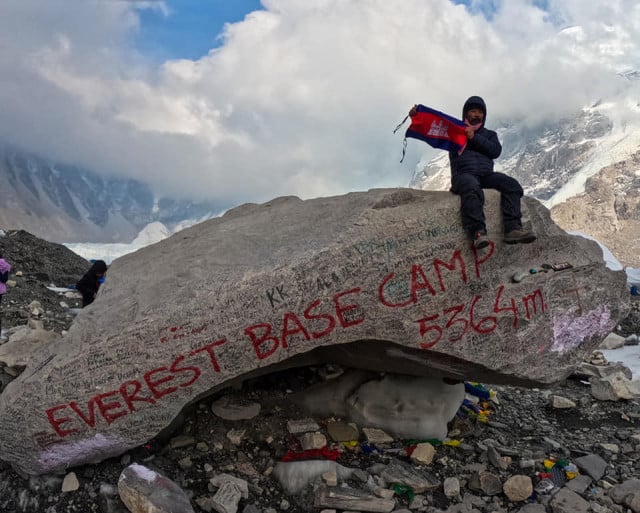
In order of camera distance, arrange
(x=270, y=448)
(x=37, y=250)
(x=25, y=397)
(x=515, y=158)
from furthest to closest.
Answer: (x=515, y=158) → (x=37, y=250) → (x=270, y=448) → (x=25, y=397)

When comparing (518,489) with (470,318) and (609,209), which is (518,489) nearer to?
(470,318)

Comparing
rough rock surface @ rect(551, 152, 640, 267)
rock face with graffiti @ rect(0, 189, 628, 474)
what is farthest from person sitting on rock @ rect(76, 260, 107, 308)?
rough rock surface @ rect(551, 152, 640, 267)

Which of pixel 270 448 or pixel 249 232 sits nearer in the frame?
pixel 270 448

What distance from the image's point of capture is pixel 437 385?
5.68 meters

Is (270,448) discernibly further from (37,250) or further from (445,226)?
(37,250)

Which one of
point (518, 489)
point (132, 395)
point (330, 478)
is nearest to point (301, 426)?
point (330, 478)

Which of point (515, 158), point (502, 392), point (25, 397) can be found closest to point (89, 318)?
point (25, 397)

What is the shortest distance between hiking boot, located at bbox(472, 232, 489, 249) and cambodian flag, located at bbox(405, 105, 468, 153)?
3.25ft

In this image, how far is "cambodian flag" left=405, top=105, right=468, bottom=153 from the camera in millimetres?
5070

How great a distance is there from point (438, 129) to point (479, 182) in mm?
676

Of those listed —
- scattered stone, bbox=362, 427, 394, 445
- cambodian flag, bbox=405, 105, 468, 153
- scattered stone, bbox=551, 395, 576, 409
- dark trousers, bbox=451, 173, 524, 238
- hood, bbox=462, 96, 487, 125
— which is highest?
hood, bbox=462, 96, 487, 125

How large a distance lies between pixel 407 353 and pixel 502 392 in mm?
3153

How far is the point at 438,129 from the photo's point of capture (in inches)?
201

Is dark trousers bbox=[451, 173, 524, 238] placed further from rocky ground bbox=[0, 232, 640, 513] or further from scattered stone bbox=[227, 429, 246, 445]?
scattered stone bbox=[227, 429, 246, 445]
